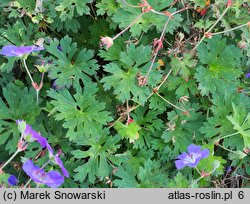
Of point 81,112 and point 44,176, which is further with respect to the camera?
point 81,112

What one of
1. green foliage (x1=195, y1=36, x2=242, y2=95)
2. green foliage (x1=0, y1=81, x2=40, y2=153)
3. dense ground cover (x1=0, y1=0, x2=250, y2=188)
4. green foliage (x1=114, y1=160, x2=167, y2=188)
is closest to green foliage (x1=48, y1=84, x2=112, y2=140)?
dense ground cover (x1=0, y1=0, x2=250, y2=188)

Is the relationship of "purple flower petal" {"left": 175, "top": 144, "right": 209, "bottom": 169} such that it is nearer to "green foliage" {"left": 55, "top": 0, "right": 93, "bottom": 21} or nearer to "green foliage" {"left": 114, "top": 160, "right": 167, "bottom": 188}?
"green foliage" {"left": 114, "top": 160, "right": 167, "bottom": 188}

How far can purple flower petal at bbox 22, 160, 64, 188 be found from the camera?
1841 millimetres

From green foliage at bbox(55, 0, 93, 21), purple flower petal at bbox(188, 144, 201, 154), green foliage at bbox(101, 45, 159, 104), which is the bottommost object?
purple flower petal at bbox(188, 144, 201, 154)

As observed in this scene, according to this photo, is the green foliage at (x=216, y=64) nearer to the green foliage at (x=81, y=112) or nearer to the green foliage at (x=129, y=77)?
the green foliage at (x=129, y=77)

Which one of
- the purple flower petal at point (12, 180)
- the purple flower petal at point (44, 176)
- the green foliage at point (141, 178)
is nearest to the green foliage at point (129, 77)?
the green foliage at point (141, 178)

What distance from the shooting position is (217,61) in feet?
7.36

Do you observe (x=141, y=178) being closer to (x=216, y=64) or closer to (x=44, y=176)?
(x=44, y=176)

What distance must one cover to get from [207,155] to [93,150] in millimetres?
560

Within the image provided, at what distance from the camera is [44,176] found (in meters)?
1.88

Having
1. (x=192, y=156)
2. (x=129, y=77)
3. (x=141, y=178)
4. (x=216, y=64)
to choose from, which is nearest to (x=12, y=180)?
(x=141, y=178)

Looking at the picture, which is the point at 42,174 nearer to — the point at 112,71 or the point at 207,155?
the point at 112,71

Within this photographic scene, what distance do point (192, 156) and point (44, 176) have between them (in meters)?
0.71

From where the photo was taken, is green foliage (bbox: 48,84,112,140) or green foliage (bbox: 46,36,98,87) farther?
green foliage (bbox: 46,36,98,87)
